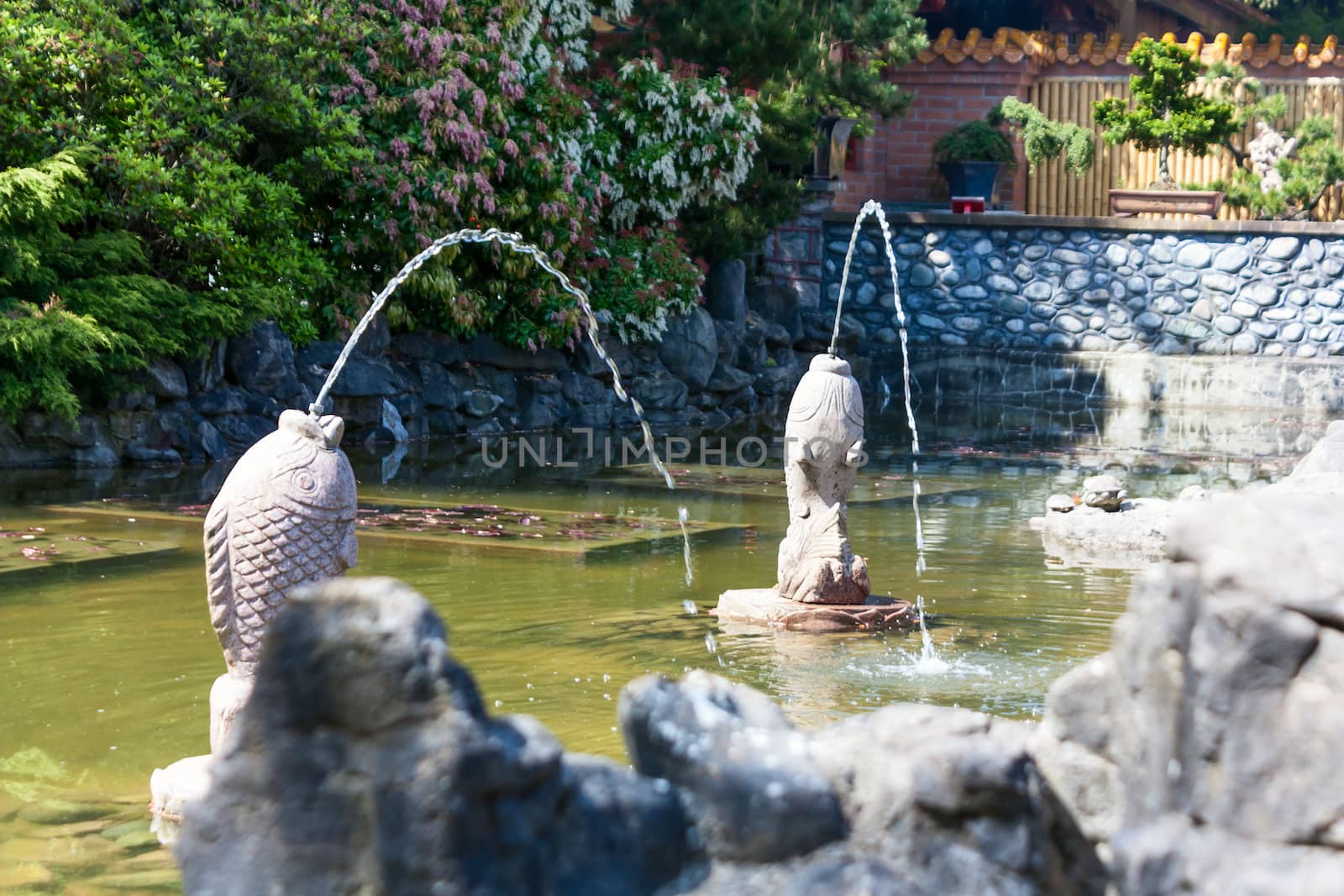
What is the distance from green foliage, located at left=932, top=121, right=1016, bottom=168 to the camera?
24.3 m

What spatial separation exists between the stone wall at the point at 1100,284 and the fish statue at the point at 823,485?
1583 centimetres

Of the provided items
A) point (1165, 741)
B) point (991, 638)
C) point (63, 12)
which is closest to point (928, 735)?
point (1165, 741)

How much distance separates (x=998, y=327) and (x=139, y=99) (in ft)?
44.1

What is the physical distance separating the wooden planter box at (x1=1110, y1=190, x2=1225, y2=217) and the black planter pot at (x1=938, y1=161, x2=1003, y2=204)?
1.82 metres

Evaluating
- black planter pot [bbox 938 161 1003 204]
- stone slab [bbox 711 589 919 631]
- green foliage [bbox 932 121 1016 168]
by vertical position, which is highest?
green foliage [bbox 932 121 1016 168]

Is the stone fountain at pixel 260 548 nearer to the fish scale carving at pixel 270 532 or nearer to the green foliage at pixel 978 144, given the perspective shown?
the fish scale carving at pixel 270 532

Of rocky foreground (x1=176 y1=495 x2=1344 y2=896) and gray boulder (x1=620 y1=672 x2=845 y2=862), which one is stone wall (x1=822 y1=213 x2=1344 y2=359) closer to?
rocky foreground (x1=176 y1=495 x2=1344 y2=896)

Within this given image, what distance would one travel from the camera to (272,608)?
203 inches

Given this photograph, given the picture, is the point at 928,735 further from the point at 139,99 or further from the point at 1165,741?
the point at 139,99

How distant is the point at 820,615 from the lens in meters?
8.41

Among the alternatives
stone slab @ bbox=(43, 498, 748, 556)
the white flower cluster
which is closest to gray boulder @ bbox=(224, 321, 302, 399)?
stone slab @ bbox=(43, 498, 748, 556)

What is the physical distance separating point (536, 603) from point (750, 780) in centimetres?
653

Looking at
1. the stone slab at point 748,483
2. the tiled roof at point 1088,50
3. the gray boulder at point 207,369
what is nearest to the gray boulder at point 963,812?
the stone slab at point 748,483

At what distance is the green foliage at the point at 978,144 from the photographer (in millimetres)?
24281
